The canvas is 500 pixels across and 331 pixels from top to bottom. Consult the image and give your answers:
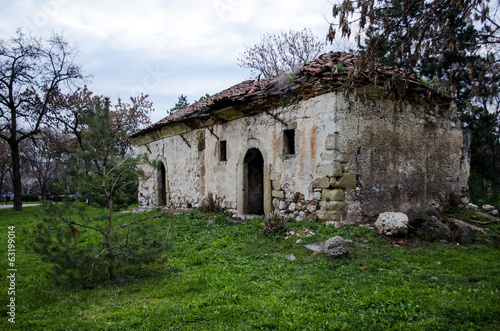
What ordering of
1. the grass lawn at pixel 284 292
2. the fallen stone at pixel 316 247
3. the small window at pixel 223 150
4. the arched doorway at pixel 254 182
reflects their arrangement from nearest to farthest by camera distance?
the grass lawn at pixel 284 292
the fallen stone at pixel 316 247
the arched doorway at pixel 254 182
the small window at pixel 223 150

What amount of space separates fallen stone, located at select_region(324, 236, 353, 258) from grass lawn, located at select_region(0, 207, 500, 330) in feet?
0.41

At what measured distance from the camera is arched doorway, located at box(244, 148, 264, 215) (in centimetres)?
969

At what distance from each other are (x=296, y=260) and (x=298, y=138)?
3264 mm

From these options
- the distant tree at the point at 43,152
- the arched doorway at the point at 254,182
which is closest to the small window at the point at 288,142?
the arched doorway at the point at 254,182

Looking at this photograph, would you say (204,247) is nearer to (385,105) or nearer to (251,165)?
(251,165)

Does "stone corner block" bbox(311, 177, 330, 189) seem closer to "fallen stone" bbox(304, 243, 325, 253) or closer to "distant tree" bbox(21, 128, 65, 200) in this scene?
"fallen stone" bbox(304, 243, 325, 253)

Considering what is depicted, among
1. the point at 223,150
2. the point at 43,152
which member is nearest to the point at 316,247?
the point at 223,150

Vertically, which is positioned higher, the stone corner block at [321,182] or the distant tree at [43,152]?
the distant tree at [43,152]

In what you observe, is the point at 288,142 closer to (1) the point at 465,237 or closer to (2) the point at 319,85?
(2) the point at 319,85

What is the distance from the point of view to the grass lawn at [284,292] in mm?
3236

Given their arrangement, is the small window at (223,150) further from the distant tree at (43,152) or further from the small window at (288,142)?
the distant tree at (43,152)

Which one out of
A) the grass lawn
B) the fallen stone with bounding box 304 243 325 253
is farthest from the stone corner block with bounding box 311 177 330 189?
the fallen stone with bounding box 304 243 325 253

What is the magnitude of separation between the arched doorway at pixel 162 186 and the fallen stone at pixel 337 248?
413 inches

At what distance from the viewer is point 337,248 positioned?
5.21m
